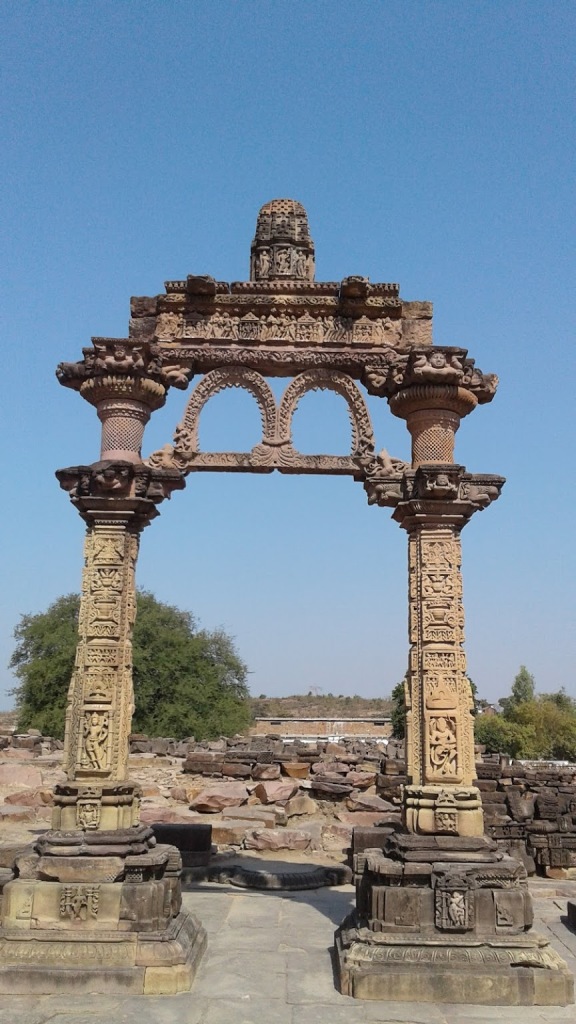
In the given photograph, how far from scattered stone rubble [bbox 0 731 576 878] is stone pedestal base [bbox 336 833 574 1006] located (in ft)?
9.79

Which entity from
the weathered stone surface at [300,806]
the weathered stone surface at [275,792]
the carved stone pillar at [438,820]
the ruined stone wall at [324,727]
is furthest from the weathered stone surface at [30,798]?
the ruined stone wall at [324,727]

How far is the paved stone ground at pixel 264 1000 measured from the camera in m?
4.55

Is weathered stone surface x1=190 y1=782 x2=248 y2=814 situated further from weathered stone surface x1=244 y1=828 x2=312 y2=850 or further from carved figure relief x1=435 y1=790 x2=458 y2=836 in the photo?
carved figure relief x1=435 y1=790 x2=458 y2=836

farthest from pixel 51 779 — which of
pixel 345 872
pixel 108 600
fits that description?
pixel 108 600

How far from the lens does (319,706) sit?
84500 mm

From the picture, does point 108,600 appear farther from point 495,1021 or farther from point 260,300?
point 495,1021

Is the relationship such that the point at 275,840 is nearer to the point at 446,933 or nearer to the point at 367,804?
the point at 367,804

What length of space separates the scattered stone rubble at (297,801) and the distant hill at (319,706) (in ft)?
193

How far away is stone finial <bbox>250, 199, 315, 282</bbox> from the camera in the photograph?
7.00 meters

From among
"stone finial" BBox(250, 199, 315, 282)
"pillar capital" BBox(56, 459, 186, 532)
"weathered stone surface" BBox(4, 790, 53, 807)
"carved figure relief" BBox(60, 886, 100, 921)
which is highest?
"stone finial" BBox(250, 199, 315, 282)

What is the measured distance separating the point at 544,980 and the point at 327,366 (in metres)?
4.83

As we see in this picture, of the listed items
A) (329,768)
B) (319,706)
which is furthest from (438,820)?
(319,706)

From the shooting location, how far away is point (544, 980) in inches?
195

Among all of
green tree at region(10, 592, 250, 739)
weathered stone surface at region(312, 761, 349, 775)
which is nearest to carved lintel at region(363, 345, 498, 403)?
weathered stone surface at region(312, 761, 349, 775)
